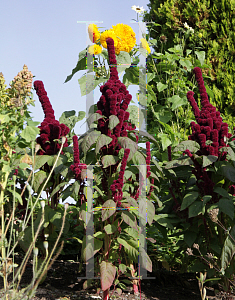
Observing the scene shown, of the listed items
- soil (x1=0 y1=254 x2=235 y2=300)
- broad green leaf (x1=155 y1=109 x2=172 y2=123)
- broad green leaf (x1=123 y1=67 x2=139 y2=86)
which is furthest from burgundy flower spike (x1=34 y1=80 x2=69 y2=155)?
broad green leaf (x1=155 y1=109 x2=172 y2=123)

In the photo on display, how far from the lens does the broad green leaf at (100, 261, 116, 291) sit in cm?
197

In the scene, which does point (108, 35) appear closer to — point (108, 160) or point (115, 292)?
point (108, 160)

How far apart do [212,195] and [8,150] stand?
1.45 m

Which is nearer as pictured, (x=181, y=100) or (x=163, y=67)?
(x=181, y=100)

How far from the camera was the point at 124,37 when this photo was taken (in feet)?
9.30

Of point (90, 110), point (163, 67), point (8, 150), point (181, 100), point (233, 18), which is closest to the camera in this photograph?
point (8, 150)

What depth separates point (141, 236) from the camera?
2355 millimetres

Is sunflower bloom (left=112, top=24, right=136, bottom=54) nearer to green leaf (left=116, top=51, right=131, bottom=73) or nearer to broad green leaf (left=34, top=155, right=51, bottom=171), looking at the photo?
green leaf (left=116, top=51, right=131, bottom=73)

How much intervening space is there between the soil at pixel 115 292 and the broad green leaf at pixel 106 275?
26cm

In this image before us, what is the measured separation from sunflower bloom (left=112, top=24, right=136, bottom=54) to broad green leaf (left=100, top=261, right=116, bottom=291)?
68.9 inches

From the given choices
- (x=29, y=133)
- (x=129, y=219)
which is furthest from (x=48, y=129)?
(x=129, y=219)

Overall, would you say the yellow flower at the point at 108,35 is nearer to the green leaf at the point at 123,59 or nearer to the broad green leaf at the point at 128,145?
the green leaf at the point at 123,59

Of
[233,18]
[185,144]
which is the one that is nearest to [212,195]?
[185,144]

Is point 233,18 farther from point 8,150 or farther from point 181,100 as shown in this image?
point 8,150
